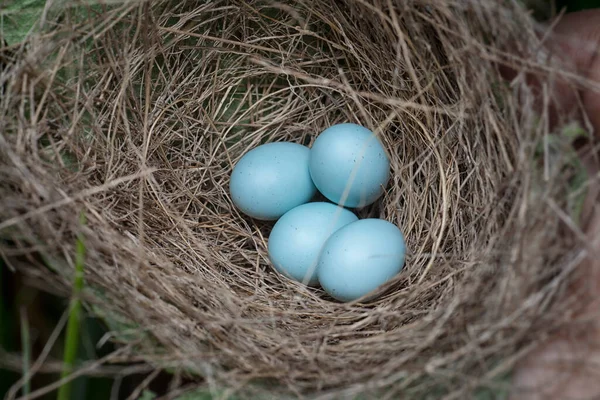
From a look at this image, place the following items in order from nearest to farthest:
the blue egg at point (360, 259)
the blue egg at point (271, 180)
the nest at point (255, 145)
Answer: the nest at point (255, 145) → the blue egg at point (360, 259) → the blue egg at point (271, 180)

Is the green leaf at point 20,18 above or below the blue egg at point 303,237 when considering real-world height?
above

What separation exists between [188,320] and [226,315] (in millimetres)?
94

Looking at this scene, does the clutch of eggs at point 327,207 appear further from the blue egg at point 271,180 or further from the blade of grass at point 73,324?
the blade of grass at point 73,324

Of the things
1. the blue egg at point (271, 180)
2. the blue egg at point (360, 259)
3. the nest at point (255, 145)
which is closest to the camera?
the nest at point (255, 145)

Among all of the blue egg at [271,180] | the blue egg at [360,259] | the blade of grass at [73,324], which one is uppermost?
the blue egg at [271,180]

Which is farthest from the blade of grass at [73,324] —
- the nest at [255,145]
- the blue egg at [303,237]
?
the blue egg at [303,237]

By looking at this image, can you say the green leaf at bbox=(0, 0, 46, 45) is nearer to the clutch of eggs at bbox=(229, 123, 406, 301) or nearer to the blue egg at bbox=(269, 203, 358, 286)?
the clutch of eggs at bbox=(229, 123, 406, 301)

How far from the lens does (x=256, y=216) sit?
143 cm

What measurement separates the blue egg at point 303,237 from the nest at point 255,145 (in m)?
→ 0.06

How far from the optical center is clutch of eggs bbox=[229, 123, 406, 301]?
48.5 inches

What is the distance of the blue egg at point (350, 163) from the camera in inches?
51.3

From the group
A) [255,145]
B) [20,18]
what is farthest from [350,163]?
[20,18]

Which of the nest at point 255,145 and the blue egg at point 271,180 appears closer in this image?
the nest at point 255,145

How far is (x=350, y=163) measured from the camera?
130cm
